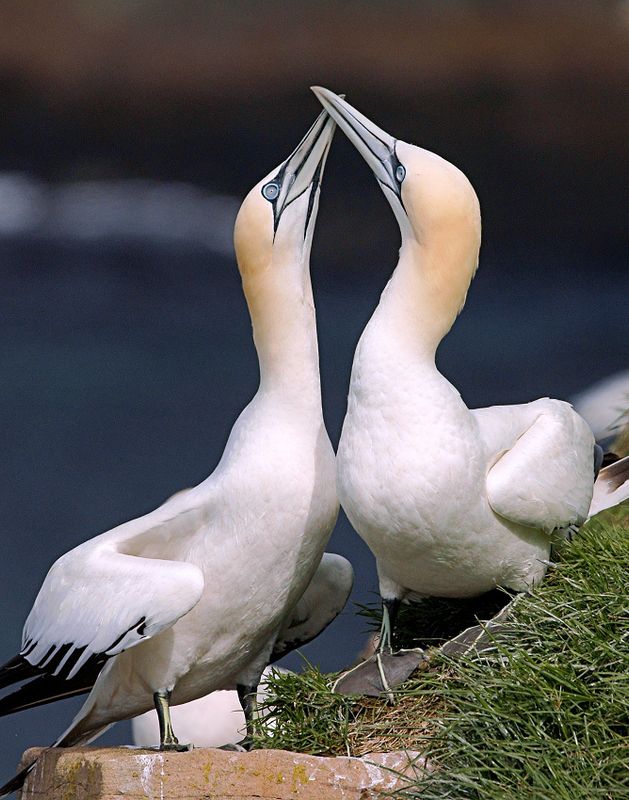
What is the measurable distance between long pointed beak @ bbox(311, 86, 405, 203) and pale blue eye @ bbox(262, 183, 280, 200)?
0.88 ft

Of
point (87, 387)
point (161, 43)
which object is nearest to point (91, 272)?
point (87, 387)

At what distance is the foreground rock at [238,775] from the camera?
3.22 metres

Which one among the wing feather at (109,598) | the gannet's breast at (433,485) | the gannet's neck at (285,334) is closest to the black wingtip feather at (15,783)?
the wing feather at (109,598)

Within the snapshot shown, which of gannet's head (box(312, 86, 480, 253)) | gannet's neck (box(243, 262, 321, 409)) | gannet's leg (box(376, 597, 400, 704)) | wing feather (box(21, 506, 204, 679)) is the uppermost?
gannet's head (box(312, 86, 480, 253))

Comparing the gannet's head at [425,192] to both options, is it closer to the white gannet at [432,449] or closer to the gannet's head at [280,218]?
the white gannet at [432,449]

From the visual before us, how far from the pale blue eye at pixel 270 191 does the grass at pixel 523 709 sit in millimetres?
1380

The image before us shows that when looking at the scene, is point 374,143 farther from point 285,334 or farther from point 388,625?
point 388,625

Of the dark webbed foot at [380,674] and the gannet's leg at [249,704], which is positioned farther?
the gannet's leg at [249,704]

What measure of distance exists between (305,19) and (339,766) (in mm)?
3330

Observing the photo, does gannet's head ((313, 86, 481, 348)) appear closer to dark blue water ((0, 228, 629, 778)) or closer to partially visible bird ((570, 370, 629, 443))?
dark blue water ((0, 228, 629, 778))

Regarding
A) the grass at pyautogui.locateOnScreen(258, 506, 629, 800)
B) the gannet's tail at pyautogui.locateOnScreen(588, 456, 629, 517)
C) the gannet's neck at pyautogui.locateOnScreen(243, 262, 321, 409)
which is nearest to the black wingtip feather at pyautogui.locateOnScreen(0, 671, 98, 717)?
the grass at pyautogui.locateOnScreen(258, 506, 629, 800)

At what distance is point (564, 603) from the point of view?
3.47 meters

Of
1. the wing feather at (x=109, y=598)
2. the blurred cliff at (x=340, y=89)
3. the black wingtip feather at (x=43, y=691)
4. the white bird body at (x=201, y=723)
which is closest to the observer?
the wing feather at (x=109, y=598)

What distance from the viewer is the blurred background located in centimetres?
539
